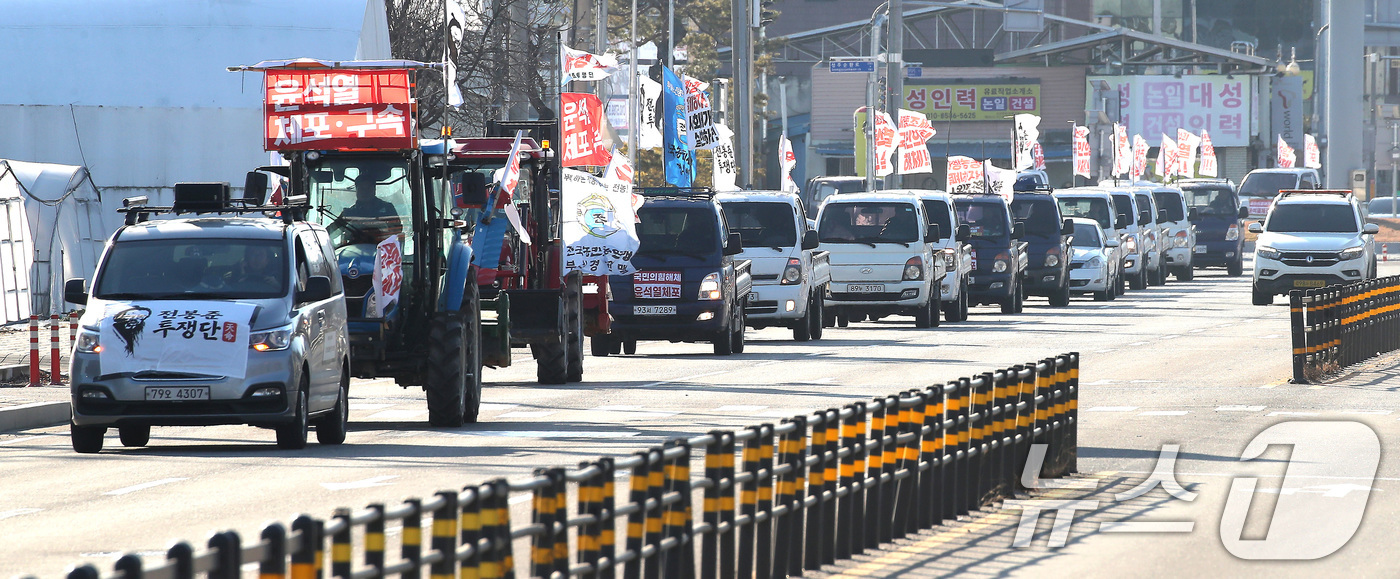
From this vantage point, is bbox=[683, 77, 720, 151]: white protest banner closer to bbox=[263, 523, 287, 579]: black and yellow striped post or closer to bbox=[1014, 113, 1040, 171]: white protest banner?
bbox=[1014, 113, 1040, 171]: white protest banner

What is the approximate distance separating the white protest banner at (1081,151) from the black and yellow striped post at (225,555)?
179ft

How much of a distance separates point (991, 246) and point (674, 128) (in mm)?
5798

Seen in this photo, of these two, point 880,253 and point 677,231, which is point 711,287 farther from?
point 880,253

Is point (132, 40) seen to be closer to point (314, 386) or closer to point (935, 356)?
point (935, 356)

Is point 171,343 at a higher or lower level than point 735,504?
higher

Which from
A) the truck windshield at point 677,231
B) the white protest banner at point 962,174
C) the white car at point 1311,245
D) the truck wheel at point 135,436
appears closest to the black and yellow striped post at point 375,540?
the truck wheel at point 135,436

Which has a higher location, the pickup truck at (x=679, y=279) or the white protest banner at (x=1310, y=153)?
the white protest banner at (x=1310, y=153)

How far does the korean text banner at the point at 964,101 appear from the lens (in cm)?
8294

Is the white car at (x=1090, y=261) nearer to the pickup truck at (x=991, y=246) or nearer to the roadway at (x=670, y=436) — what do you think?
the pickup truck at (x=991, y=246)

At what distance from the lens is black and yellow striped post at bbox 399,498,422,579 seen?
542cm

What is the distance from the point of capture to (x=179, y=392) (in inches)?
554

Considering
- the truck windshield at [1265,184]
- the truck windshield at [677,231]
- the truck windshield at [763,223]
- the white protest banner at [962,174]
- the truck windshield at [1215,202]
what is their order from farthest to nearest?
1. the truck windshield at [1265,184]
2. the truck windshield at [1215,202]
3. the white protest banner at [962,174]
4. the truck windshield at [763,223]
5. the truck windshield at [677,231]

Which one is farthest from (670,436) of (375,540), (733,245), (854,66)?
(854,66)

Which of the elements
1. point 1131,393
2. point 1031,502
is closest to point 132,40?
point 1131,393
